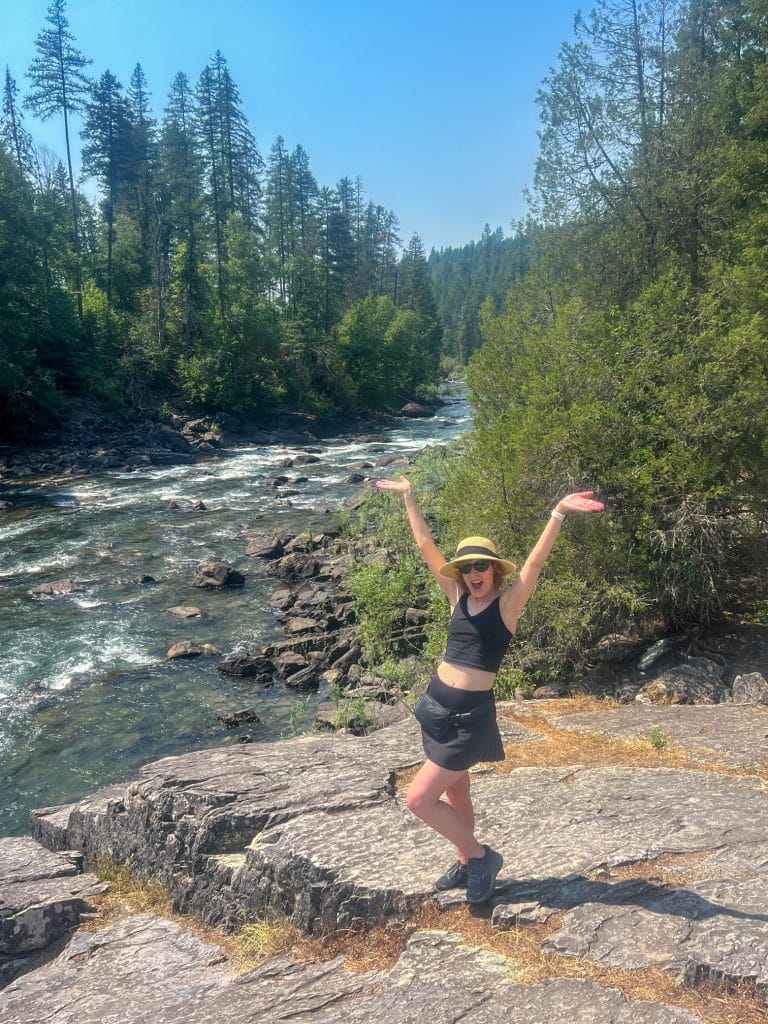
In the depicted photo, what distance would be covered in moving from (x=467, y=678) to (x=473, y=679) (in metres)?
0.04

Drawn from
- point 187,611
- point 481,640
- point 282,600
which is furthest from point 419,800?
point 282,600

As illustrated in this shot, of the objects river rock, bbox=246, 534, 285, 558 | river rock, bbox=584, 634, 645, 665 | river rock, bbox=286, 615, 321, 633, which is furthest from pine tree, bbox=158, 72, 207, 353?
river rock, bbox=584, 634, 645, 665

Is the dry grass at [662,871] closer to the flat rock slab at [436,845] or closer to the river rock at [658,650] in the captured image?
the flat rock slab at [436,845]

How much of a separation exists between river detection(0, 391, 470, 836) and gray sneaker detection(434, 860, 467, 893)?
24.1ft

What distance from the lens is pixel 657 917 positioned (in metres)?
4.41

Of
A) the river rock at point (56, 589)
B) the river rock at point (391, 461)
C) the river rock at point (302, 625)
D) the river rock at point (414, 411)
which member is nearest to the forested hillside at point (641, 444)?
the river rock at point (302, 625)

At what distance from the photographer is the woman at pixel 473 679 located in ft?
14.9

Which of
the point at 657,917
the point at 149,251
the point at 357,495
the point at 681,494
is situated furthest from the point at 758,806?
the point at 149,251

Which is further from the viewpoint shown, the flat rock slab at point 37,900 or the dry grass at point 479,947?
the flat rock slab at point 37,900

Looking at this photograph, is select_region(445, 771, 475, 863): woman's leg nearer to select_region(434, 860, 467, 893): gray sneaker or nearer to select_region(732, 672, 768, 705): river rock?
select_region(434, 860, 467, 893): gray sneaker

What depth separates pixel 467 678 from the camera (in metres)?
4.59

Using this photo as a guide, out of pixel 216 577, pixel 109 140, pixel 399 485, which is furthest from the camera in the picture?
pixel 109 140

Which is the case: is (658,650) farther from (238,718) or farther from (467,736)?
(238,718)

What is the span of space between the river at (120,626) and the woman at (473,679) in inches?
302
